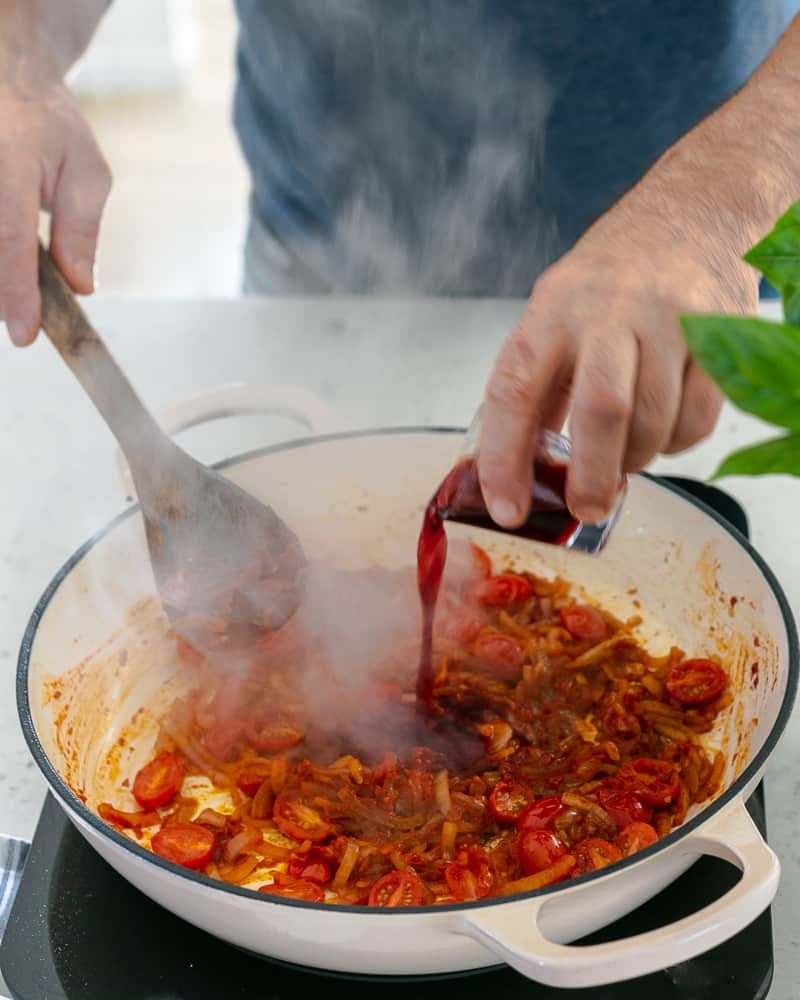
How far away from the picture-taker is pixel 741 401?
706mm

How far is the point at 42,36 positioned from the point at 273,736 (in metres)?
1.08

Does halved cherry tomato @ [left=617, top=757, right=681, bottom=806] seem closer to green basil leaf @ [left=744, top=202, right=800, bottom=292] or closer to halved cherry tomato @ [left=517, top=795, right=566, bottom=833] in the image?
halved cherry tomato @ [left=517, top=795, right=566, bottom=833]

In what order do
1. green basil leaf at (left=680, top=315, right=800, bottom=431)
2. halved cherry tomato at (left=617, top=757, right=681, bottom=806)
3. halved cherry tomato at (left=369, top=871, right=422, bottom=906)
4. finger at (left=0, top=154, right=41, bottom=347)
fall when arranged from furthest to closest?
finger at (left=0, top=154, right=41, bottom=347) < halved cherry tomato at (left=617, top=757, right=681, bottom=806) < halved cherry tomato at (left=369, top=871, right=422, bottom=906) < green basil leaf at (left=680, top=315, right=800, bottom=431)

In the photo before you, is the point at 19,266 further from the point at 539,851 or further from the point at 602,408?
the point at 539,851

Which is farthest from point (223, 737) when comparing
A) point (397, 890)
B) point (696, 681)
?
point (696, 681)

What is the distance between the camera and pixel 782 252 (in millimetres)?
820

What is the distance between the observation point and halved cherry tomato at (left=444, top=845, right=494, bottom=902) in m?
1.14

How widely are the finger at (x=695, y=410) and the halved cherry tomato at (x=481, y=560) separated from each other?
55 centimetres

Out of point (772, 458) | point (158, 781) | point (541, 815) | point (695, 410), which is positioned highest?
point (772, 458)

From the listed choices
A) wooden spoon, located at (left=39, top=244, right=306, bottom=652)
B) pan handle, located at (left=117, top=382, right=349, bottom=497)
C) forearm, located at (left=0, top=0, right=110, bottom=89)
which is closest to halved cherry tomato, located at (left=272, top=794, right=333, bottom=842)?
wooden spoon, located at (left=39, top=244, right=306, bottom=652)

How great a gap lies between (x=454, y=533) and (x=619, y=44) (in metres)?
0.84

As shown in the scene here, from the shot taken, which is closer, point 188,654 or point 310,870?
point 310,870

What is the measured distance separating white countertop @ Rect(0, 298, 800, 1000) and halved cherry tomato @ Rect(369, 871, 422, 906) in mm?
473

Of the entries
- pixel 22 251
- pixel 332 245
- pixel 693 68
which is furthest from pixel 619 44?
pixel 22 251
